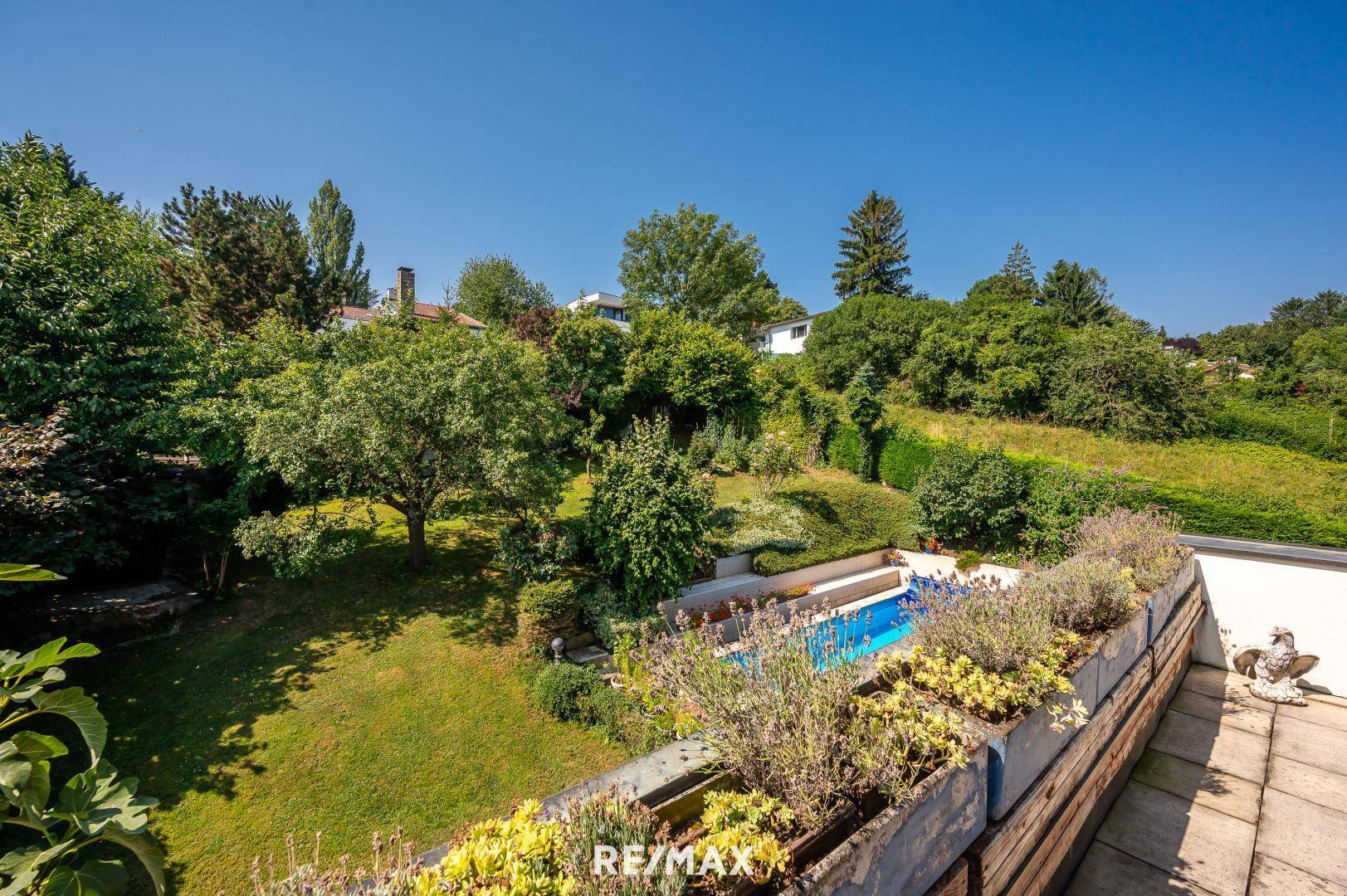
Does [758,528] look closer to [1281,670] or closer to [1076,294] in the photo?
[1281,670]

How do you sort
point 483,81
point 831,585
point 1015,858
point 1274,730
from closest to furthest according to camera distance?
point 1015,858 < point 1274,730 < point 483,81 < point 831,585

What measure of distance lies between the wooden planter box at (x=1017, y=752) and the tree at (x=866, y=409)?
13.9 meters

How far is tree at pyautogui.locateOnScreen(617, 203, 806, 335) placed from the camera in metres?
31.0

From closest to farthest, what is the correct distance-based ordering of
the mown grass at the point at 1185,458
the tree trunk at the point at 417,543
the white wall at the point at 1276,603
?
the white wall at the point at 1276,603
the tree trunk at the point at 417,543
the mown grass at the point at 1185,458

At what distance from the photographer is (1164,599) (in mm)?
5684

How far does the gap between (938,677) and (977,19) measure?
14.0m

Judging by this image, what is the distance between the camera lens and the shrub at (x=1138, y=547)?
5.71 m

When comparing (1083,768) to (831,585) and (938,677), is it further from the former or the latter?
(831,585)

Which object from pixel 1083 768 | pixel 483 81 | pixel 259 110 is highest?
pixel 483 81

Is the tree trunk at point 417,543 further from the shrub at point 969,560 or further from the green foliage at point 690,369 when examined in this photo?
the shrub at point 969,560

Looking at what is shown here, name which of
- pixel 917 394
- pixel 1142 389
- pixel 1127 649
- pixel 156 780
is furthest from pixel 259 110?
pixel 1142 389

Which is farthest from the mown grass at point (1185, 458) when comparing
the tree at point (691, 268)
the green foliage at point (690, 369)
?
the tree at point (691, 268)

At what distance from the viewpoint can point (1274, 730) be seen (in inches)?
233

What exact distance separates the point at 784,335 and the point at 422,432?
100 ft
